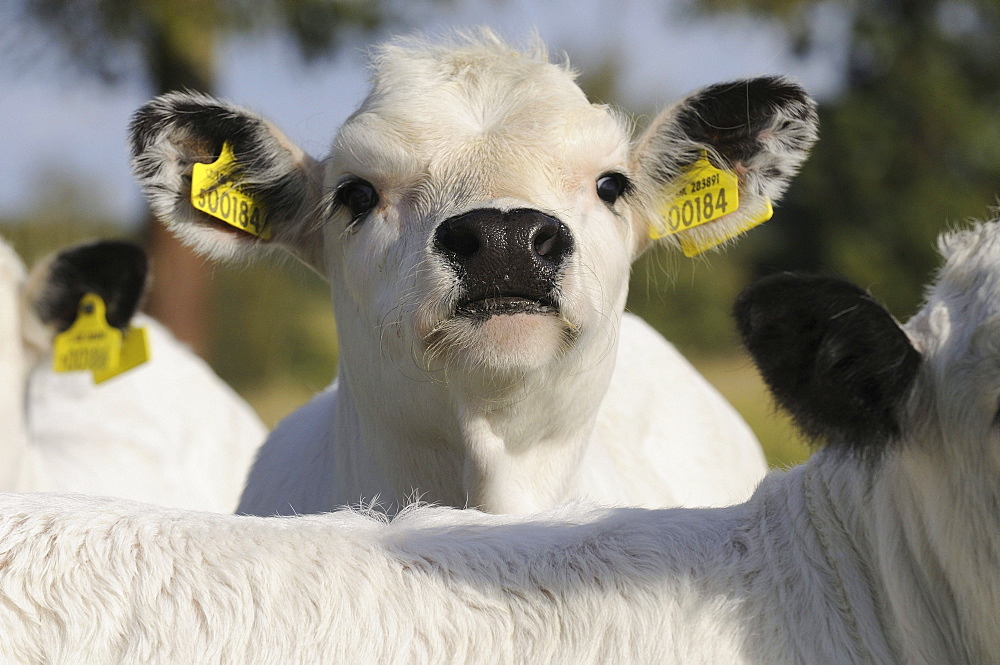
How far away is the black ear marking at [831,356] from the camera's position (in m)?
2.31

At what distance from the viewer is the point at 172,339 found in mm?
7637

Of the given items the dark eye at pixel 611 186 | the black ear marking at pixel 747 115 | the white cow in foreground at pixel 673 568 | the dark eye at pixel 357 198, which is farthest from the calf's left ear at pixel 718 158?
the white cow in foreground at pixel 673 568

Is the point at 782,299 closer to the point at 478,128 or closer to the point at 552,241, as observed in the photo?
the point at 552,241

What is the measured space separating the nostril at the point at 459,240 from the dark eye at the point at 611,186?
2.34 ft

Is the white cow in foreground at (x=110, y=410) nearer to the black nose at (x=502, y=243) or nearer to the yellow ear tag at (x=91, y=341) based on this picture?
the yellow ear tag at (x=91, y=341)

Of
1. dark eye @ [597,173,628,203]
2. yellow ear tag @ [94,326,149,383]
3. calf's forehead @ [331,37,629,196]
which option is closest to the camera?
calf's forehead @ [331,37,629,196]

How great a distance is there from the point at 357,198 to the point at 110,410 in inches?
147

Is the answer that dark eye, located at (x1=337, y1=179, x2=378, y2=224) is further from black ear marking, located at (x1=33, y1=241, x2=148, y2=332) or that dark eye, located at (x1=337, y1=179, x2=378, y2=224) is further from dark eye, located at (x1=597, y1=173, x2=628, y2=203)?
black ear marking, located at (x1=33, y1=241, x2=148, y2=332)

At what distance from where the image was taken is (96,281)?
5488 millimetres

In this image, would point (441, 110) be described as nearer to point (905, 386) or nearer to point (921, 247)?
point (905, 386)

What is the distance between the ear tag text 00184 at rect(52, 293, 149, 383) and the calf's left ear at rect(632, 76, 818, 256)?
2672 mm

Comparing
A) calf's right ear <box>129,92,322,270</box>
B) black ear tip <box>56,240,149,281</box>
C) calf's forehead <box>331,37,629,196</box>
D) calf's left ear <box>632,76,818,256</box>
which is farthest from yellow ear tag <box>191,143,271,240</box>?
black ear tip <box>56,240,149,281</box>

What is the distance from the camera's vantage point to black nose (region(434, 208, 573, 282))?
322 centimetres

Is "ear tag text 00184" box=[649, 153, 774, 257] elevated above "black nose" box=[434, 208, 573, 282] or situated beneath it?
elevated above
